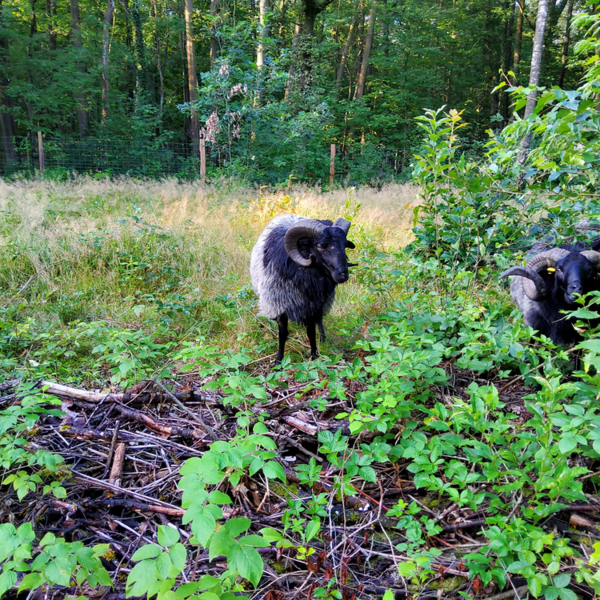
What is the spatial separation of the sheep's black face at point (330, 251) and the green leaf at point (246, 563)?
2684 mm

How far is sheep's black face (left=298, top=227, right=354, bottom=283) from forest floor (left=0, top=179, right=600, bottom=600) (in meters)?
0.61

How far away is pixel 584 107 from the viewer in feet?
7.46

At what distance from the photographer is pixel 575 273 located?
324cm

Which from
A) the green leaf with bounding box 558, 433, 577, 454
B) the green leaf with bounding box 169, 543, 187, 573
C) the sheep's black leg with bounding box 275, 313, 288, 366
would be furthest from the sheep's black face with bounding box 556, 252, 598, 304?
the green leaf with bounding box 169, 543, 187, 573

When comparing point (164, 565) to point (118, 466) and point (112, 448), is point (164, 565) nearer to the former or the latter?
point (118, 466)

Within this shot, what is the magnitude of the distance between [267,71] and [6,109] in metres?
12.6

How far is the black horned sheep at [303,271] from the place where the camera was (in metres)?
3.94

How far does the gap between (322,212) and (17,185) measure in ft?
25.6

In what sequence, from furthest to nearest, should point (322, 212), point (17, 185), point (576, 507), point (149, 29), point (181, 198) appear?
point (149, 29)
point (17, 185)
point (181, 198)
point (322, 212)
point (576, 507)

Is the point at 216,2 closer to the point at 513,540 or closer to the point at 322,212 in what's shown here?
the point at 322,212

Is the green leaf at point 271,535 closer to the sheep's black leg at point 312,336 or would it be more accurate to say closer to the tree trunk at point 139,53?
the sheep's black leg at point 312,336

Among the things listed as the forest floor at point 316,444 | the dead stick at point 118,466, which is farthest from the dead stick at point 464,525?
the dead stick at point 118,466

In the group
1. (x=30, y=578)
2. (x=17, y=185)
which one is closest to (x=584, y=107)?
(x=30, y=578)

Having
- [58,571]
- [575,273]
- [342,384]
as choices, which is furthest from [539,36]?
[58,571]
